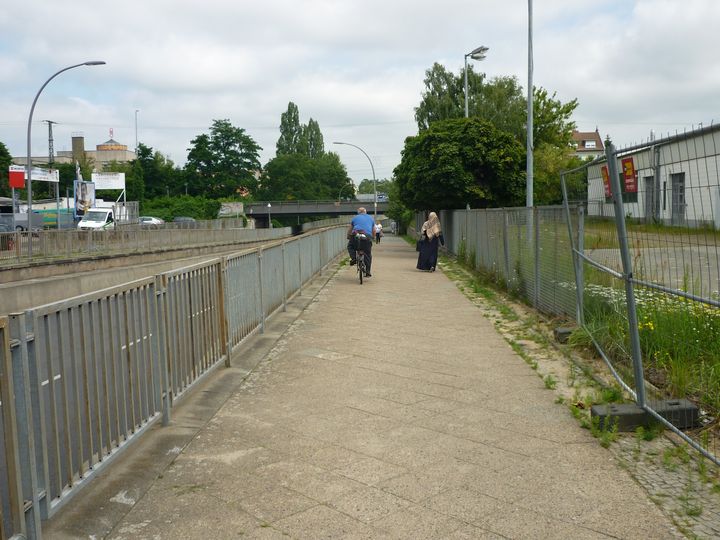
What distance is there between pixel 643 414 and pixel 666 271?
1044 millimetres

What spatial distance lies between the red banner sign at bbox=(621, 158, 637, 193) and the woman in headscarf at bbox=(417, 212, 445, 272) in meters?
14.4

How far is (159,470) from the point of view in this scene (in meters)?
4.38

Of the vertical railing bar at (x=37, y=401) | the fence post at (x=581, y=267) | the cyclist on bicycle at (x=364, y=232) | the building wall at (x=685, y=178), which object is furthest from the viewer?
the cyclist on bicycle at (x=364, y=232)

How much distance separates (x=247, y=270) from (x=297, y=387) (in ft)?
7.59

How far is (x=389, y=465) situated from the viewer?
4461 millimetres

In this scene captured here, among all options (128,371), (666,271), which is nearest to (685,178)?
(666,271)

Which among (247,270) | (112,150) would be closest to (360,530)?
(247,270)

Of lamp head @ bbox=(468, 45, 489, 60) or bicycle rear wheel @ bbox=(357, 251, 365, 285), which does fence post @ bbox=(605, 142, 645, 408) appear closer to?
bicycle rear wheel @ bbox=(357, 251, 365, 285)

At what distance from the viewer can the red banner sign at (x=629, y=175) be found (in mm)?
5324

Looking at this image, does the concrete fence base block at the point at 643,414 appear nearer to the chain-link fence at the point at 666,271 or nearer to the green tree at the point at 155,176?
the chain-link fence at the point at 666,271

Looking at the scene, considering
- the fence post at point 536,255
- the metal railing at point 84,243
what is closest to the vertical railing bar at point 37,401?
the fence post at point 536,255

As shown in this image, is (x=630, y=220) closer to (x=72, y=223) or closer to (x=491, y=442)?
(x=491, y=442)

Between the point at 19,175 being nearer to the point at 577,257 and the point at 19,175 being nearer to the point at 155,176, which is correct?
the point at 577,257

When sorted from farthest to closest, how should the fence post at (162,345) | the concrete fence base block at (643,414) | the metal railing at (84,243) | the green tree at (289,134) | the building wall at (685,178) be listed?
the green tree at (289,134) → the metal railing at (84,243) → the fence post at (162,345) → the concrete fence base block at (643,414) → the building wall at (685,178)
